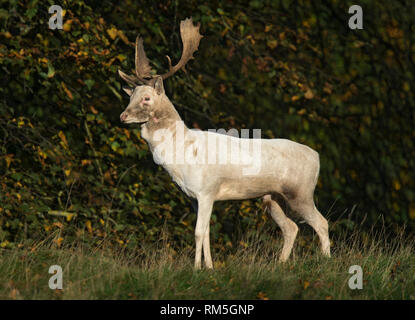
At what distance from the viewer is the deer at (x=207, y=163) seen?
612 cm

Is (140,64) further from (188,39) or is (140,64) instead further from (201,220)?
(201,220)

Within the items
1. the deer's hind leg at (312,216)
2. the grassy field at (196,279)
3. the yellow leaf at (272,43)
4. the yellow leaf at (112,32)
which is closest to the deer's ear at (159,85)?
the grassy field at (196,279)

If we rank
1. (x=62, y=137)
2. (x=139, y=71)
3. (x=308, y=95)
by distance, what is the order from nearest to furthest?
(x=139, y=71) < (x=62, y=137) < (x=308, y=95)

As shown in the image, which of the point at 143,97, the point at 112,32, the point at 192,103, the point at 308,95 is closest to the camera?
the point at 143,97

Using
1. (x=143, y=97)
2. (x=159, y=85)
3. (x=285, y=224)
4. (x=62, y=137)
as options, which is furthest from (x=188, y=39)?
(x=62, y=137)

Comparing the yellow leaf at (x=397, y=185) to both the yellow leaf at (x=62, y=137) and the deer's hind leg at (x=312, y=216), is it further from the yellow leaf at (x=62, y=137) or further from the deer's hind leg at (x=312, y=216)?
the yellow leaf at (x=62, y=137)

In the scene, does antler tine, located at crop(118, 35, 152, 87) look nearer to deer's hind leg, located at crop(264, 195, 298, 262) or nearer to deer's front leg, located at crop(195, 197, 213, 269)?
deer's front leg, located at crop(195, 197, 213, 269)

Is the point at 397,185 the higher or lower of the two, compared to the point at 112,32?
lower

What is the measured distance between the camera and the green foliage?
810 cm

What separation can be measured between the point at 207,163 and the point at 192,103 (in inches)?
129

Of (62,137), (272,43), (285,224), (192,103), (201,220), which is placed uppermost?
Answer: (272,43)

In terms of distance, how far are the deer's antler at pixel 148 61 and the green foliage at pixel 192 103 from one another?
162cm

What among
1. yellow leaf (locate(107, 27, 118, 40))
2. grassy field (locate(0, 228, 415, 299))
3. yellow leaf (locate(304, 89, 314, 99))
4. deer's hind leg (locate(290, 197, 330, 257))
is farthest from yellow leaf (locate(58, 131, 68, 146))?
yellow leaf (locate(304, 89, 314, 99))

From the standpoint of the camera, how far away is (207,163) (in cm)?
616
